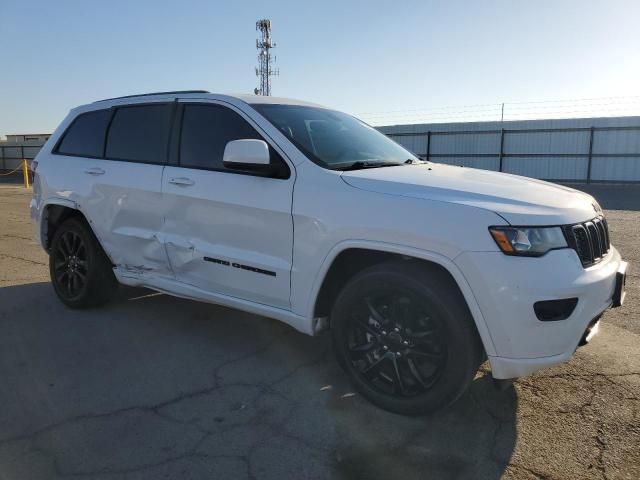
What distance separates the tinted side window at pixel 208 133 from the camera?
12.5 ft

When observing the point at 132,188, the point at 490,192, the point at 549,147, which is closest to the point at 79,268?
the point at 132,188

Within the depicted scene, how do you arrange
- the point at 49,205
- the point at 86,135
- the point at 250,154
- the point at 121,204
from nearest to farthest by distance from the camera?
the point at 250,154
the point at 121,204
the point at 86,135
the point at 49,205

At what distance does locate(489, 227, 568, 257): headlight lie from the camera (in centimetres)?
261

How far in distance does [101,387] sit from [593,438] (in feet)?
9.67

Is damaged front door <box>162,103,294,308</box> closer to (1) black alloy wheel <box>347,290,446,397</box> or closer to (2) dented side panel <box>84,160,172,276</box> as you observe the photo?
(2) dented side panel <box>84,160,172,276</box>

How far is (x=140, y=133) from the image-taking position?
176 inches

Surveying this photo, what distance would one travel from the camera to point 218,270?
147 inches

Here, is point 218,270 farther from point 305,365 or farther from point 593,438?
point 593,438

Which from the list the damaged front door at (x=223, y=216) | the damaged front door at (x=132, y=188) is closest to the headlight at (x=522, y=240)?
the damaged front door at (x=223, y=216)

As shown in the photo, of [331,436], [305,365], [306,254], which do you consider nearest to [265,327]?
[305,365]

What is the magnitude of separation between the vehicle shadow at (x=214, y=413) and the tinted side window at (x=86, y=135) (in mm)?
1638

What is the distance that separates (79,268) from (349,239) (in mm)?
3020

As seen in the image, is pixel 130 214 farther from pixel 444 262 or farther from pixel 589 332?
pixel 589 332

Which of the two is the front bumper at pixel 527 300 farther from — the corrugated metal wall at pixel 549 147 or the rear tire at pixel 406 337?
the corrugated metal wall at pixel 549 147
